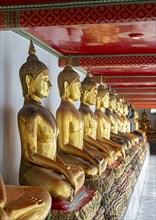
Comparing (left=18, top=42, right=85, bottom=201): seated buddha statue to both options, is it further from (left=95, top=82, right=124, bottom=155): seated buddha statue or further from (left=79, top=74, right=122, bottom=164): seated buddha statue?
(left=95, top=82, right=124, bottom=155): seated buddha statue

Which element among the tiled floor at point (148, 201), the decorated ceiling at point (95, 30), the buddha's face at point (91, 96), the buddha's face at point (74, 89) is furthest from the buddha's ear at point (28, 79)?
the tiled floor at point (148, 201)

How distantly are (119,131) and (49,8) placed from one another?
4549 mm

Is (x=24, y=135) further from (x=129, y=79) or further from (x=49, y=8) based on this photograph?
(x=129, y=79)

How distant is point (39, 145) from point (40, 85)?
42cm

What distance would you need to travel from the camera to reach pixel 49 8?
2.54 metres

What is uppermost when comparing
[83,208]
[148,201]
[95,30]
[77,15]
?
[95,30]

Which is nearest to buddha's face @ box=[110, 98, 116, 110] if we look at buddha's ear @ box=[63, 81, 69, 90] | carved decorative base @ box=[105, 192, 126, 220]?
carved decorative base @ box=[105, 192, 126, 220]

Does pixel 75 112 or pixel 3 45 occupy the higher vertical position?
pixel 3 45

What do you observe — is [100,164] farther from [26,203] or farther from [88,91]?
[26,203]

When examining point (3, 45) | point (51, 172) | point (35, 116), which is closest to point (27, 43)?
point (3, 45)

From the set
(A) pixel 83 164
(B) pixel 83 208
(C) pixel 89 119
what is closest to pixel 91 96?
(C) pixel 89 119

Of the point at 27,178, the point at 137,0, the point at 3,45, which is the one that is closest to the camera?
the point at 137,0

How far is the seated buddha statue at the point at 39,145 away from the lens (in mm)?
2701

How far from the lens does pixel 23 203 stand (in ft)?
6.95
